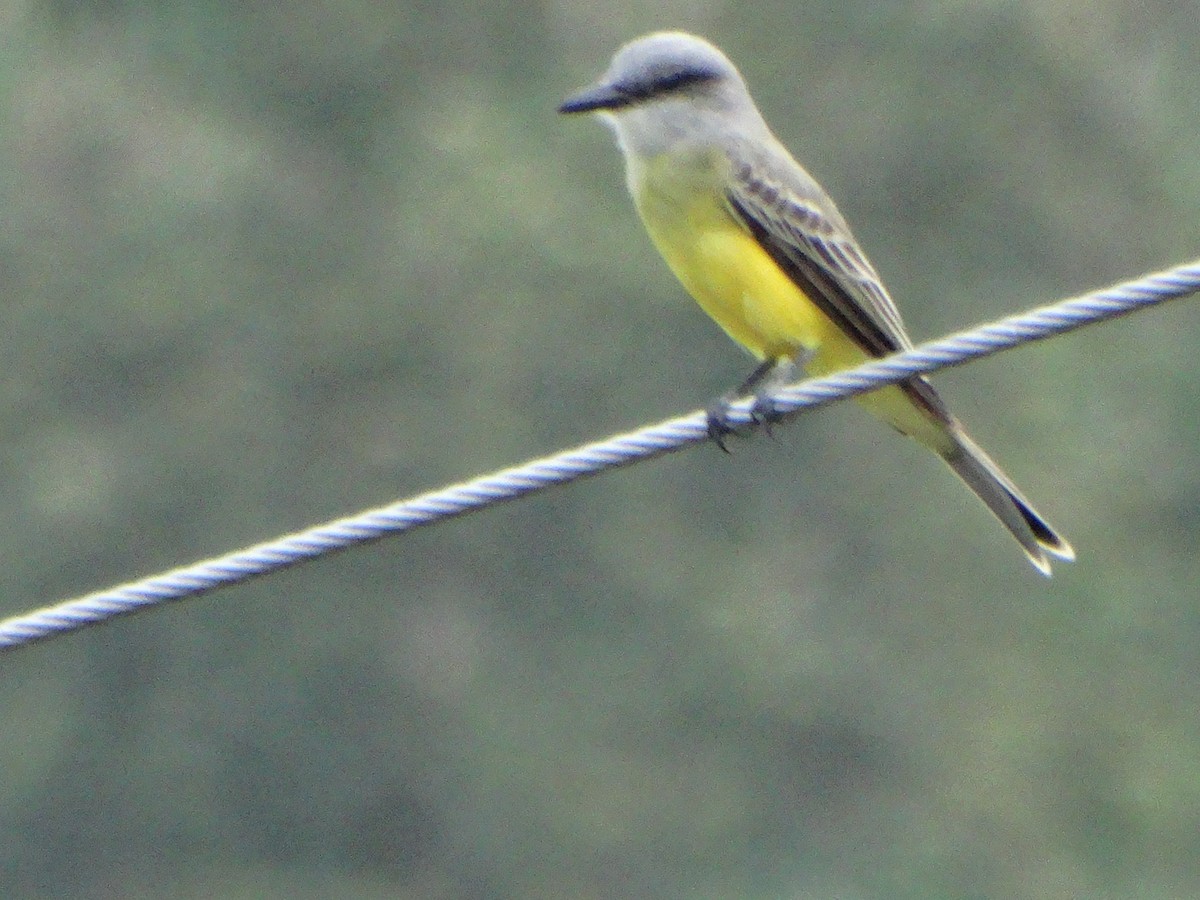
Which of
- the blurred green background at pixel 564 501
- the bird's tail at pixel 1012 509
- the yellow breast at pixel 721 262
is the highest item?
the yellow breast at pixel 721 262

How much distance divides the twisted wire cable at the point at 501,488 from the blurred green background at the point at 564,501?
14.8 metres

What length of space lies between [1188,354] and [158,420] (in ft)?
26.1

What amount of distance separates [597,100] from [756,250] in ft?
1.73

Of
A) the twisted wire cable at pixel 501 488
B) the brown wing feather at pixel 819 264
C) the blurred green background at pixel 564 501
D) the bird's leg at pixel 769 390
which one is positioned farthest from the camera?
the blurred green background at pixel 564 501

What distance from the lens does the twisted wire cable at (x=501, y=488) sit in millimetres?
3945

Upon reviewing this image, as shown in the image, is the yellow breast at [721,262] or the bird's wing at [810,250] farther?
the bird's wing at [810,250]

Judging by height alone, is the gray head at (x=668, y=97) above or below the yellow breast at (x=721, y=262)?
above

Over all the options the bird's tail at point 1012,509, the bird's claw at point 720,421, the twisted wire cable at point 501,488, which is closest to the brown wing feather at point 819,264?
the bird's tail at point 1012,509

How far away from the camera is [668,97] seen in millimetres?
6152

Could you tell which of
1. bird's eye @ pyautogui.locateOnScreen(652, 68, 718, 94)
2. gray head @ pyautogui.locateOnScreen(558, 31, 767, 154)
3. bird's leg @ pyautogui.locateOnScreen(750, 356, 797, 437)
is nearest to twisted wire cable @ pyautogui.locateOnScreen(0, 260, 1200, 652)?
bird's leg @ pyautogui.locateOnScreen(750, 356, 797, 437)

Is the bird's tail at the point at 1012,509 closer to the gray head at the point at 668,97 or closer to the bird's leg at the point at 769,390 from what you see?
the bird's leg at the point at 769,390

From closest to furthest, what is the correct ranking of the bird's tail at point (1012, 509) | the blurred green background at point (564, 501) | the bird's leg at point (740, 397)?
the bird's leg at point (740, 397), the bird's tail at point (1012, 509), the blurred green background at point (564, 501)

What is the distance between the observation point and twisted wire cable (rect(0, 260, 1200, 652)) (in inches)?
155

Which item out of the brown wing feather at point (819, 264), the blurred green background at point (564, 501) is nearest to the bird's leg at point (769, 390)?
the brown wing feather at point (819, 264)
